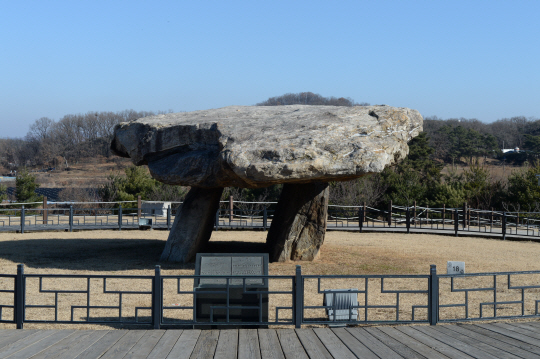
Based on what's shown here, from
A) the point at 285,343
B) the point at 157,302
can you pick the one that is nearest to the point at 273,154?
the point at 157,302

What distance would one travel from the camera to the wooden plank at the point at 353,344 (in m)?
5.23

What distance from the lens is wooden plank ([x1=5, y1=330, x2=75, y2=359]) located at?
512 cm

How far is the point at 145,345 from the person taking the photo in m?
5.51

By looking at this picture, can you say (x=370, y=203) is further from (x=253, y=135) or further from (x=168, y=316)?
(x=168, y=316)

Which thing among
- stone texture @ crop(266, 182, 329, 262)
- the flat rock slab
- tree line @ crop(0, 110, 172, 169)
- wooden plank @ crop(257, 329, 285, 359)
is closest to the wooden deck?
wooden plank @ crop(257, 329, 285, 359)

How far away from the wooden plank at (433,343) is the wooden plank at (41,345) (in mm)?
3904

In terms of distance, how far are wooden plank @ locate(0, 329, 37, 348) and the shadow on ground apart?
17.2ft

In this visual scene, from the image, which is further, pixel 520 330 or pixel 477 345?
pixel 520 330

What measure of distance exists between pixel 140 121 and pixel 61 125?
55.7 m

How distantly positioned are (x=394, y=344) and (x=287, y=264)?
6.31 m

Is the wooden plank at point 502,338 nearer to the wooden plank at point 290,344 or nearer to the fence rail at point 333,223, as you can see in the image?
the wooden plank at point 290,344

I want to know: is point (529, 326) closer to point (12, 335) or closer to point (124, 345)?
point (124, 345)

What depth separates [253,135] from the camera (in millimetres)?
10430

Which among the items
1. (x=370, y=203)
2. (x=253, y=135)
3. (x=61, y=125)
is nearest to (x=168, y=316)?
(x=253, y=135)
